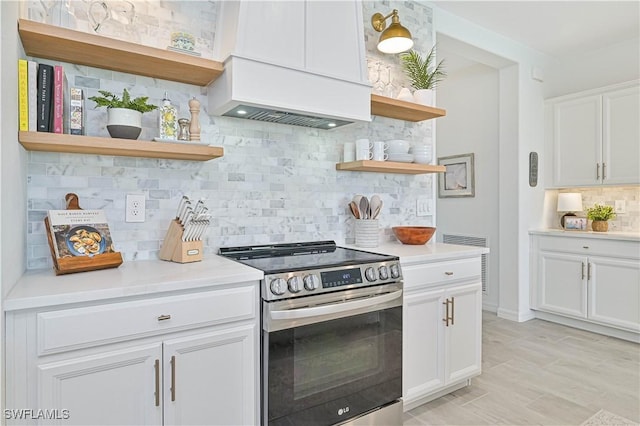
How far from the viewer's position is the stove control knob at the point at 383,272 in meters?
1.93

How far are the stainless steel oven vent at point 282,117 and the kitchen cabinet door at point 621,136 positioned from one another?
2868mm

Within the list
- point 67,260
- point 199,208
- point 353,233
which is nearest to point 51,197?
point 67,260

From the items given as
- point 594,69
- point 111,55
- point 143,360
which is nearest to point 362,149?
point 111,55

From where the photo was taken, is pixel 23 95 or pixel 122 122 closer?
pixel 23 95

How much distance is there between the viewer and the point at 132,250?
1.93 meters

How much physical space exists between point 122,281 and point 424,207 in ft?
7.37

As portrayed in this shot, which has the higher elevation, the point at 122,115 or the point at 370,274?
the point at 122,115

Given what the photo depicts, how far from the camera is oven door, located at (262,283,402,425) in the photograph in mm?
1626

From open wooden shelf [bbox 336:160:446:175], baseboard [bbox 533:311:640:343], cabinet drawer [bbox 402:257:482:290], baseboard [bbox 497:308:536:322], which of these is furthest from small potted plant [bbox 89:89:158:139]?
baseboard [bbox 533:311:640:343]

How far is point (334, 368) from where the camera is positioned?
1791 millimetres

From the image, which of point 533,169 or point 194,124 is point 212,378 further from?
point 533,169

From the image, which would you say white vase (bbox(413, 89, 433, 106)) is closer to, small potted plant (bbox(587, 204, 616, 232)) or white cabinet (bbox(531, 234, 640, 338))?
white cabinet (bbox(531, 234, 640, 338))

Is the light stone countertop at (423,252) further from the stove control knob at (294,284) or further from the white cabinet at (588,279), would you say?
the white cabinet at (588,279)

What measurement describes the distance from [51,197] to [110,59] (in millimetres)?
684
